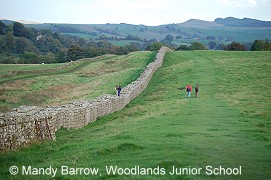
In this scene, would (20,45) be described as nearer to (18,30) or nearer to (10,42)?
(10,42)

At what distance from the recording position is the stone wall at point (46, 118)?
544 inches

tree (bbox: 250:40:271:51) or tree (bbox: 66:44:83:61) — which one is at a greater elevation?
tree (bbox: 250:40:271:51)

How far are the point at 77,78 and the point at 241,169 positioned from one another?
151 ft

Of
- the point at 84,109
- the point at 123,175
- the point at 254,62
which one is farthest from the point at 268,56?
the point at 123,175

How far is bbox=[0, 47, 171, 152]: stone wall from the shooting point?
1383 cm

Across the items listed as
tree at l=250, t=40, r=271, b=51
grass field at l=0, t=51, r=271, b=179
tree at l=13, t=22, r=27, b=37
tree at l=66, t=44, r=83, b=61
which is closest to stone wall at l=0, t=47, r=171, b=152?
grass field at l=0, t=51, r=271, b=179

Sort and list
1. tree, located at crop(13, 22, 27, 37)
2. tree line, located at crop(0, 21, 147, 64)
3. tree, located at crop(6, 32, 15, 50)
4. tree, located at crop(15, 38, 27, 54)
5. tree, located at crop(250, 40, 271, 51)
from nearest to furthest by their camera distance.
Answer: tree, located at crop(250, 40, 271, 51) → tree line, located at crop(0, 21, 147, 64) → tree, located at crop(6, 32, 15, 50) → tree, located at crop(15, 38, 27, 54) → tree, located at crop(13, 22, 27, 37)

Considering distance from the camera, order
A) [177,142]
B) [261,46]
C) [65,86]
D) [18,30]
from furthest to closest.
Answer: [18,30]
[261,46]
[65,86]
[177,142]

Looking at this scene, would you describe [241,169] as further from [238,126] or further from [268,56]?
[268,56]

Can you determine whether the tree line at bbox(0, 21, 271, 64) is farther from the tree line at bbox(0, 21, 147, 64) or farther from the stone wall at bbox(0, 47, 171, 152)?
the stone wall at bbox(0, 47, 171, 152)

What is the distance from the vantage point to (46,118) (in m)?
16.4

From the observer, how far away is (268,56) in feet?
195

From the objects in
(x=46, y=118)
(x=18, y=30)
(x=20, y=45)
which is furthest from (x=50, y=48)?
(x=46, y=118)

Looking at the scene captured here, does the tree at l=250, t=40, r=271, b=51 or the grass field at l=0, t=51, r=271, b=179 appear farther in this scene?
the tree at l=250, t=40, r=271, b=51
